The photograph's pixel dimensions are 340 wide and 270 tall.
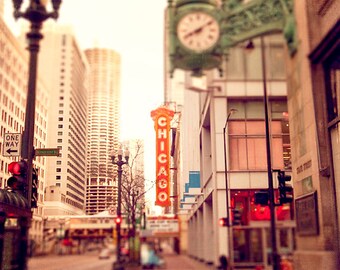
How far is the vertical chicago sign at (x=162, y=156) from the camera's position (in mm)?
6430

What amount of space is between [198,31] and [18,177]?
2850 mm

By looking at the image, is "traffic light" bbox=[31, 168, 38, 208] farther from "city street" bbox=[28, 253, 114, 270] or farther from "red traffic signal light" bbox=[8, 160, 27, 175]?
"city street" bbox=[28, 253, 114, 270]

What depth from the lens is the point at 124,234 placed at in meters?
5.68

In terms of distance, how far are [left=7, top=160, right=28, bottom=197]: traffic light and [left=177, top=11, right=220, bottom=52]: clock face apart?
2.48 meters

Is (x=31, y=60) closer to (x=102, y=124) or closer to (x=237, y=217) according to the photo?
(x=102, y=124)

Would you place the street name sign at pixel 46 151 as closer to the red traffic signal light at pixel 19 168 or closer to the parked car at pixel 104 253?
the red traffic signal light at pixel 19 168

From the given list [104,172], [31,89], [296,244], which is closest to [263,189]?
[296,244]

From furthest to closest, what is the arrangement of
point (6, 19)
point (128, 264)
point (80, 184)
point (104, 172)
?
point (104, 172), point (80, 184), point (6, 19), point (128, 264)

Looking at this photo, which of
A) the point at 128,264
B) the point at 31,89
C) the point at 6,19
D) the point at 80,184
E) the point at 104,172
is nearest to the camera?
the point at 31,89

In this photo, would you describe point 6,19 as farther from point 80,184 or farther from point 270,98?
point 270,98

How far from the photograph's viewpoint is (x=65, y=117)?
600cm

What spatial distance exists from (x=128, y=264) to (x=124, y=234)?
36 cm

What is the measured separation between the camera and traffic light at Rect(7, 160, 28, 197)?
236 inches

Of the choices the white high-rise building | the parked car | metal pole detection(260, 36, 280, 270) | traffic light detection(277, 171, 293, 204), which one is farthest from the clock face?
the parked car
